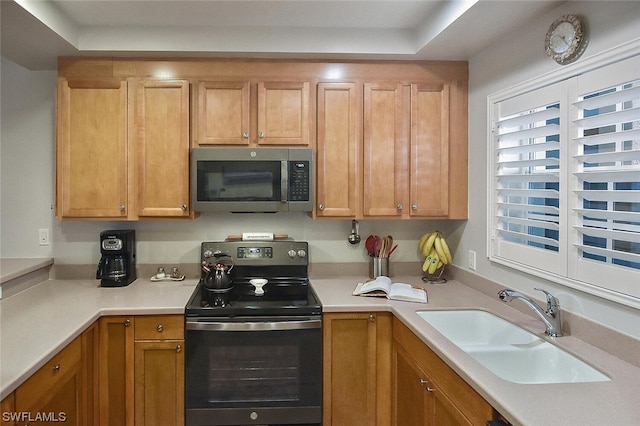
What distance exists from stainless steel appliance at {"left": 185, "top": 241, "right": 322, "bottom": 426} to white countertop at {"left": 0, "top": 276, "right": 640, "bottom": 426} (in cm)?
15

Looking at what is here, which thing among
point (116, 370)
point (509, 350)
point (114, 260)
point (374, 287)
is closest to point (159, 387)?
point (116, 370)

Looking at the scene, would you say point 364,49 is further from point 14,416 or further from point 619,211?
point 14,416

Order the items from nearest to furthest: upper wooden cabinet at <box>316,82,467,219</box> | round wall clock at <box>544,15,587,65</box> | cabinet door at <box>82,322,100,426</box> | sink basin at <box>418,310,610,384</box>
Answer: sink basin at <box>418,310,610,384</box> < round wall clock at <box>544,15,587,65</box> < cabinet door at <box>82,322,100,426</box> < upper wooden cabinet at <box>316,82,467,219</box>

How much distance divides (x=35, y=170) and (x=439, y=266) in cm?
261

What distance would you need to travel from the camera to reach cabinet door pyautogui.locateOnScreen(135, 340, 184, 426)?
242cm

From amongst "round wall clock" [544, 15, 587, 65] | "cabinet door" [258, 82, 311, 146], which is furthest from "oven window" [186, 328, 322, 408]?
"round wall clock" [544, 15, 587, 65]

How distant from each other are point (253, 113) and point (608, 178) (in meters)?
1.86

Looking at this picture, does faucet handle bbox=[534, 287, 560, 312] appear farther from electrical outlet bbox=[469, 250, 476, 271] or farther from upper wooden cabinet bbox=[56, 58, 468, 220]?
upper wooden cabinet bbox=[56, 58, 468, 220]

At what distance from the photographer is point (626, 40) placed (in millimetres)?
1645

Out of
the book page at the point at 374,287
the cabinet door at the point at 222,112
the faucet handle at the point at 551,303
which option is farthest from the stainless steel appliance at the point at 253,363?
the faucet handle at the point at 551,303

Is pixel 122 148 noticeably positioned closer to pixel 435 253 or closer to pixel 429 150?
pixel 429 150

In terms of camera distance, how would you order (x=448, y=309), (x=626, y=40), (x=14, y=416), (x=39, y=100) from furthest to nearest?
1. (x=39, y=100)
2. (x=448, y=309)
3. (x=626, y=40)
4. (x=14, y=416)

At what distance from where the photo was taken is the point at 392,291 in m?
2.63

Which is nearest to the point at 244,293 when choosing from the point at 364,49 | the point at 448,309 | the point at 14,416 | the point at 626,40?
the point at 448,309
